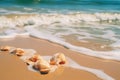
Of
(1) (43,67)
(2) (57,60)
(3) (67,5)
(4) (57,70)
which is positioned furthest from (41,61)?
(3) (67,5)

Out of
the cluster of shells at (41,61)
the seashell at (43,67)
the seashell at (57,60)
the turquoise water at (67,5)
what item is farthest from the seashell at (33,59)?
the turquoise water at (67,5)

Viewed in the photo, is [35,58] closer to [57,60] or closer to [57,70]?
[57,60]

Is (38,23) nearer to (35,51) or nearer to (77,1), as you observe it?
(35,51)

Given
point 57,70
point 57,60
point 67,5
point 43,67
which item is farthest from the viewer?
point 67,5

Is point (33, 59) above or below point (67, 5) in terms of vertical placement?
above

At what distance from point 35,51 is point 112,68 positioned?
1626 mm

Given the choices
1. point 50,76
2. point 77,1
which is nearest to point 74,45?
point 50,76

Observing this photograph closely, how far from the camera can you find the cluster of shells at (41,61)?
3.72 m

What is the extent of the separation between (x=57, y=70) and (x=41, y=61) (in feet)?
1.02

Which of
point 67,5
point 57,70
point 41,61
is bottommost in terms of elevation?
point 67,5

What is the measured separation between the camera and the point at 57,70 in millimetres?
3865

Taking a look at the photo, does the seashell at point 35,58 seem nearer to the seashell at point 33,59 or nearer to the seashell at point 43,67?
the seashell at point 33,59

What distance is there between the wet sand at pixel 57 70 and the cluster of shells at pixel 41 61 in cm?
10

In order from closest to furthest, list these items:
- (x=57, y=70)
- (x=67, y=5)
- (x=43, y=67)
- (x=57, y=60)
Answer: (x=43, y=67), (x=57, y=70), (x=57, y=60), (x=67, y=5)
